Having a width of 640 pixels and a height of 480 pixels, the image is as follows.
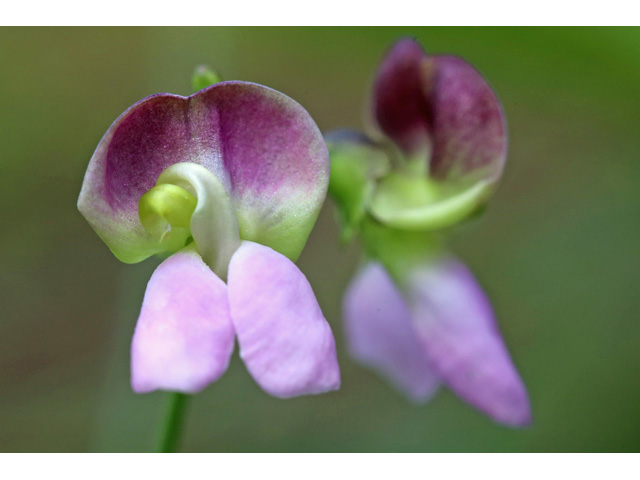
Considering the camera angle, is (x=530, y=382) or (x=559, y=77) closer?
(x=530, y=382)

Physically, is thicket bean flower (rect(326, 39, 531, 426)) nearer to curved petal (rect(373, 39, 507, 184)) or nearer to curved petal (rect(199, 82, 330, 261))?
curved petal (rect(373, 39, 507, 184))

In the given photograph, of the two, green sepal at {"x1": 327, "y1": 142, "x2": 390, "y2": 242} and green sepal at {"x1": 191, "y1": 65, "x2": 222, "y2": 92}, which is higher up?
green sepal at {"x1": 191, "y1": 65, "x2": 222, "y2": 92}

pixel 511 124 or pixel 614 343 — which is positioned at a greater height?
pixel 511 124

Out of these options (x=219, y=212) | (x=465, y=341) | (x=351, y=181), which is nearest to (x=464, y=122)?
(x=351, y=181)

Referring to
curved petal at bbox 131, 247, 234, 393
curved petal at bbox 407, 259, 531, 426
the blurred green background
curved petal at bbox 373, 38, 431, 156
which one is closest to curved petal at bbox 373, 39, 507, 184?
curved petal at bbox 373, 38, 431, 156

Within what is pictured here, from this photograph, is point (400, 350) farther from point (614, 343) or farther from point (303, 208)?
point (614, 343)

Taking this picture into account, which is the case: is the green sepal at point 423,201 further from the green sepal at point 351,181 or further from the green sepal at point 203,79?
the green sepal at point 203,79

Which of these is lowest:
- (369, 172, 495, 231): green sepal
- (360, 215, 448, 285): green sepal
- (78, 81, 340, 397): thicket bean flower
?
(360, 215, 448, 285): green sepal

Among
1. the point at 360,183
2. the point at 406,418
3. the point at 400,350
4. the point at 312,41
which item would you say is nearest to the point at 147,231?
the point at 360,183
